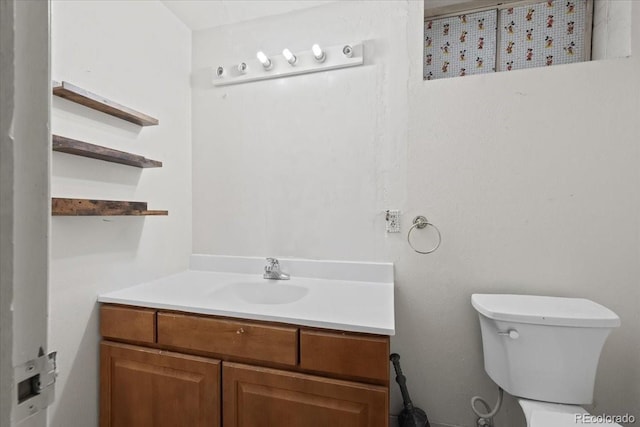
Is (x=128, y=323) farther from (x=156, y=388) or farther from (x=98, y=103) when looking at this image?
(x=98, y=103)

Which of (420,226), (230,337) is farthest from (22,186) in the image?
(420,226)

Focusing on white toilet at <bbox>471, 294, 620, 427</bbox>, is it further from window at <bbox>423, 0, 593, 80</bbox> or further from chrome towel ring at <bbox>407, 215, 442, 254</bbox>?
window at <bbox>423, 0, 593, 80</bbox>

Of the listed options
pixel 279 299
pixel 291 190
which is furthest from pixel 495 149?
pixel 279 299

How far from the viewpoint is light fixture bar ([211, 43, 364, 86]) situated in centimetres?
159

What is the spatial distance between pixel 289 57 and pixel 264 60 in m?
0.15

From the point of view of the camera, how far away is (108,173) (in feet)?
4.41

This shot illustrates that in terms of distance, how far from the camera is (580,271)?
134cm

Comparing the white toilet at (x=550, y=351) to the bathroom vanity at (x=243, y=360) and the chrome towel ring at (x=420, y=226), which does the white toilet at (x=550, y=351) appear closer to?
the chrome towel ring at (x=420, y=226)

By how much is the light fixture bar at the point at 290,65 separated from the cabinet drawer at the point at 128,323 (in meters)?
1.33

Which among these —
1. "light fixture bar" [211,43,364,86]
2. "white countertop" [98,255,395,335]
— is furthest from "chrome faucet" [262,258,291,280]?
"light fixture bar" [211,43,364,86]

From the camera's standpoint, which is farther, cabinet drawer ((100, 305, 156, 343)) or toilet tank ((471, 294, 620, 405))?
cabinet drawer ((100, 305, 156, 343))

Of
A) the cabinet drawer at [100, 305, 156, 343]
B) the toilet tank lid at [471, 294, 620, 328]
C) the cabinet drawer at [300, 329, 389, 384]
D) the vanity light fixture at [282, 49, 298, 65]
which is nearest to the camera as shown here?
the cabinet drawer at [300, 329, 389, 384]

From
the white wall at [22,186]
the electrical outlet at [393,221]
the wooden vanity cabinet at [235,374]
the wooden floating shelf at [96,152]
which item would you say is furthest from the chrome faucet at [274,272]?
the white wall at [22,186]

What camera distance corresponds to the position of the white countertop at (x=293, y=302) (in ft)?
3.56
